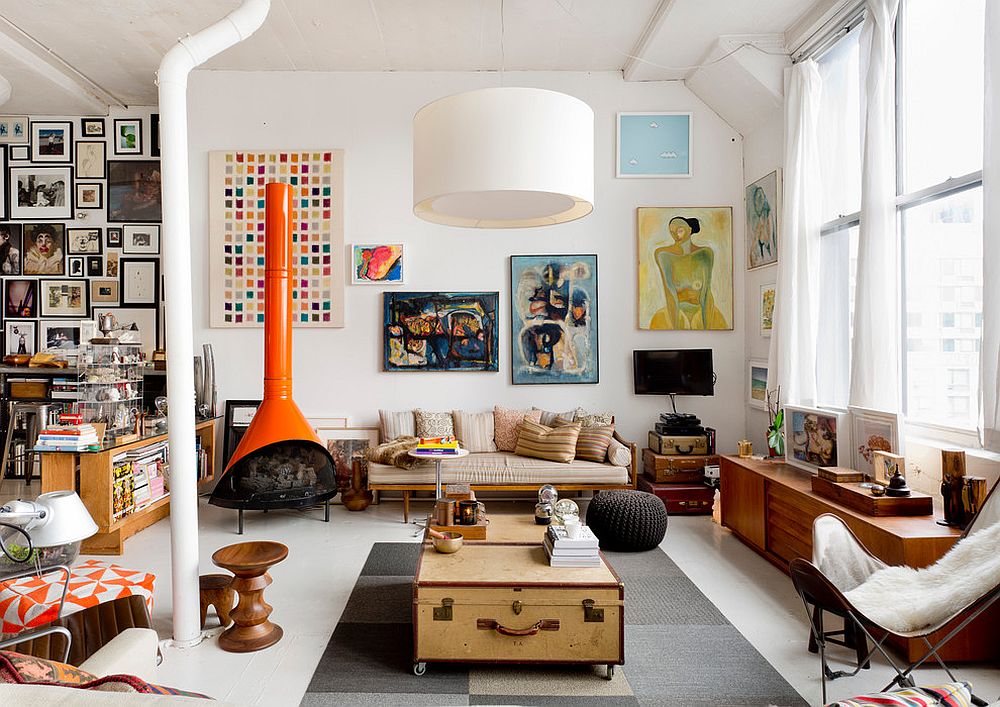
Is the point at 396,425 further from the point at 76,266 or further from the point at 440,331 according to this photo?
the point at 76,266

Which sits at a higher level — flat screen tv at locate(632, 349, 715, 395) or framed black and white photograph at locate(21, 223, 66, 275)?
framed black and white photograph at locate(21, 223, 66, 275)

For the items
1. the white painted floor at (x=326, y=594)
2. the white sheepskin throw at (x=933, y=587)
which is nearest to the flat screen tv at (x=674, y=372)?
the white painted floor at (x=326, y=594)

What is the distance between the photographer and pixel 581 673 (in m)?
3.11

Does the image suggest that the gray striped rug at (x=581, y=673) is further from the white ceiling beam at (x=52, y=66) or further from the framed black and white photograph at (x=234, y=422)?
the white ceiling beam at (x=52, y=66)

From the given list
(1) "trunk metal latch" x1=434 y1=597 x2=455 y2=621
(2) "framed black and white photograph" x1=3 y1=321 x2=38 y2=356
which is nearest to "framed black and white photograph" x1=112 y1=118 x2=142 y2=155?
(2) "framed black and white photograph" x1=3 y1=321 x2=38 y2=356

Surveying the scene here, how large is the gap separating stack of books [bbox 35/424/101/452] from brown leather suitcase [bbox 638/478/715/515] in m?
4.57

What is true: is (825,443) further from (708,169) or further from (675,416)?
(708,169)

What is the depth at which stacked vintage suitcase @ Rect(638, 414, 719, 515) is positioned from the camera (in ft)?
20.1

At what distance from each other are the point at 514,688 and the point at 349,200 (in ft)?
16.5

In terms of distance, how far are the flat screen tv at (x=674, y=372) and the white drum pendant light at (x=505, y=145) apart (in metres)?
3.84

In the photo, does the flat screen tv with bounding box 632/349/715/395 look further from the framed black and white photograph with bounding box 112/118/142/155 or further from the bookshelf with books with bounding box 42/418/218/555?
the framed black and white photograph with bounding box 112/118/142/155

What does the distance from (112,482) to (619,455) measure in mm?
3987

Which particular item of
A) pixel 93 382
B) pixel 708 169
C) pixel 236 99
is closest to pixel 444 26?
pixel 236 99

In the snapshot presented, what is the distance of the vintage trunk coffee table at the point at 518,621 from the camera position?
3.02 meters
